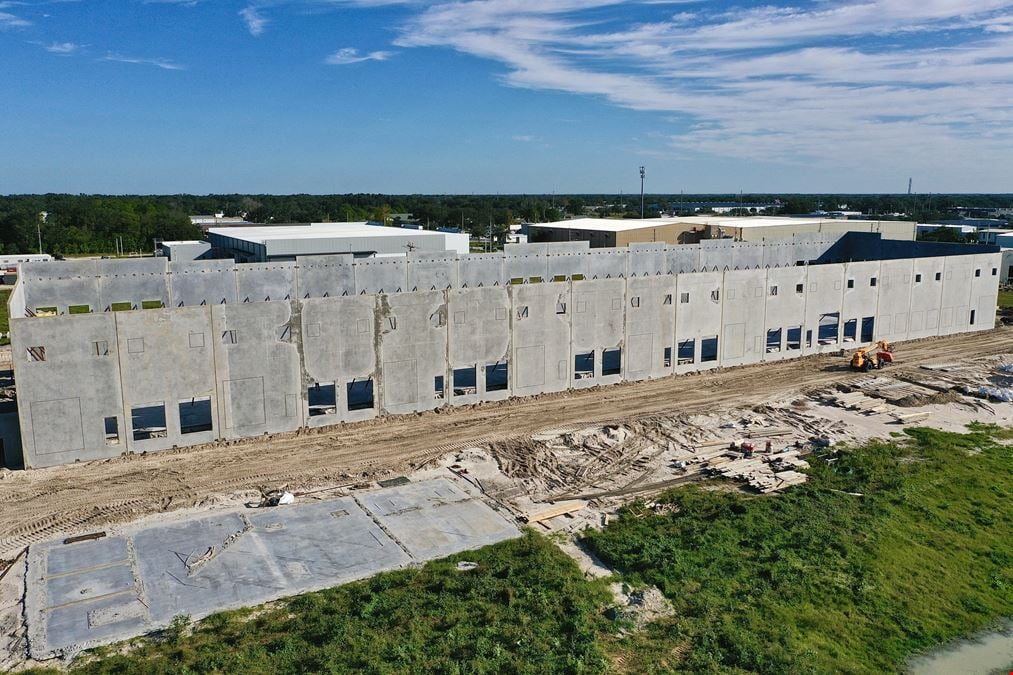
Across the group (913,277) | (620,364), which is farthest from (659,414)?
(913,277)

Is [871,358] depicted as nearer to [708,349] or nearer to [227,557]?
[708,349]

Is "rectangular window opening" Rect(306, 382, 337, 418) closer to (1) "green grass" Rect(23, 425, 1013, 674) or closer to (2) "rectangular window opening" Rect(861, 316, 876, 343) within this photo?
(1) "green grass" Rect(23, 425, 1013, 674)

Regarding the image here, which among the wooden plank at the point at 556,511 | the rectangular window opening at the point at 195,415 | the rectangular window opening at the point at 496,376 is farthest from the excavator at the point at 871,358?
the rectangular window opening at the point at 195,415

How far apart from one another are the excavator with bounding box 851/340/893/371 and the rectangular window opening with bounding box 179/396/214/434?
2848 centimetres

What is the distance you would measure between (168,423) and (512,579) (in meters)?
13.8

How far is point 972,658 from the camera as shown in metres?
14.3

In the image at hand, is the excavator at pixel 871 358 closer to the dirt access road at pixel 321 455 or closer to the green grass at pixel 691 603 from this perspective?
the dirt access road at pixel 321 455

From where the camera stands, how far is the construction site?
57.4 ft

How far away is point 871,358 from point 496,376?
1842cm

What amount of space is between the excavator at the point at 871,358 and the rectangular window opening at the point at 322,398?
2417cm

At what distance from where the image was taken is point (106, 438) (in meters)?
23.2

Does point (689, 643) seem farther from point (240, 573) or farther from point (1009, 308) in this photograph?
point (1009, 308)

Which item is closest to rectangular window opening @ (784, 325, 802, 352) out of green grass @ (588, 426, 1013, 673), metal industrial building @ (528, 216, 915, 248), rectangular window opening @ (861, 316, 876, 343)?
rectangular window opening @ (861, 316, 876, 343)

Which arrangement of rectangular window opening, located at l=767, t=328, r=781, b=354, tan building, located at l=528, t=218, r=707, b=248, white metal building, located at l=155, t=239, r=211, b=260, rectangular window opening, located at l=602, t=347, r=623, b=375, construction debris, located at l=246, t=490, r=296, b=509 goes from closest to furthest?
1. construction debris, located at l=246, t=490, r=296, b=509
2. rectangular window opening, located at l=602, t=347, r=623, b=375
3. rectangular window opening, located at l=767, t=328, r=781, b=354
4. white metal building, located at l=155, t=239, r=211, b=260
5. tan building, located at l=528, t=218, r=707, b=248
